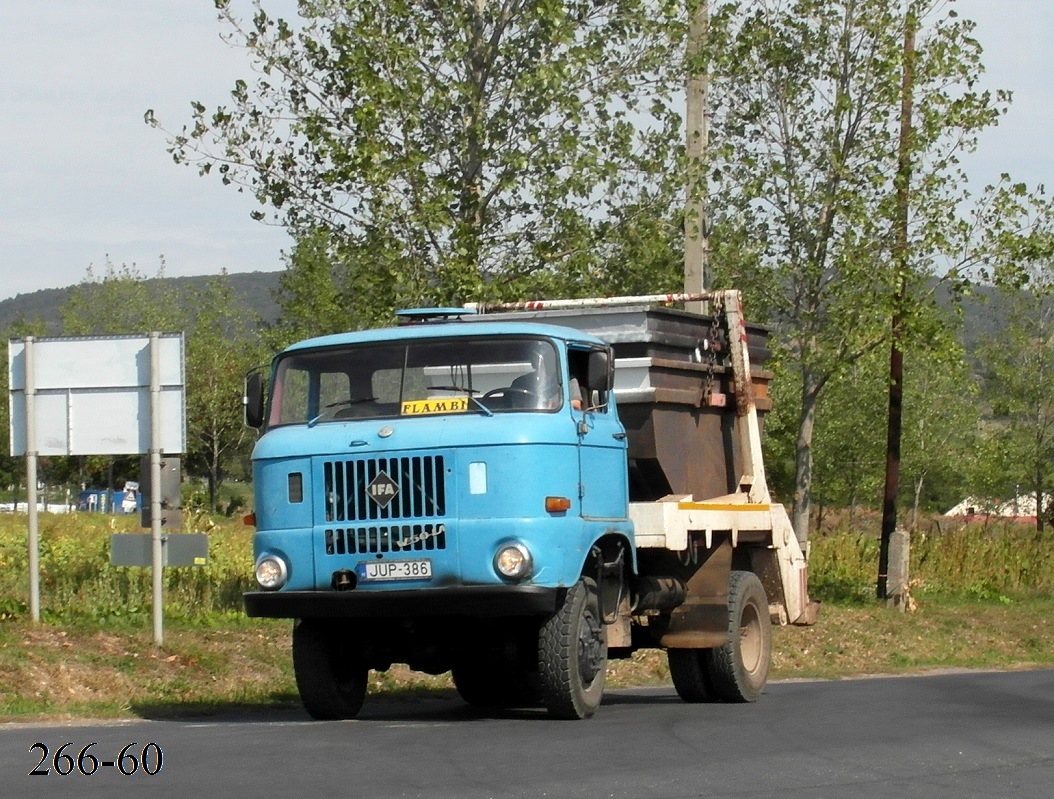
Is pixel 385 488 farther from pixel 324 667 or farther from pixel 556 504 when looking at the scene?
pixel 324 667

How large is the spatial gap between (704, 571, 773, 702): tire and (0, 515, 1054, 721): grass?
312 cm

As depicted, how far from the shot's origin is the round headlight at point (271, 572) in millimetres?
11641

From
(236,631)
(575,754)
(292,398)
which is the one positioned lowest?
(575,754)

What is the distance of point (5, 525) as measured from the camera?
30.5m

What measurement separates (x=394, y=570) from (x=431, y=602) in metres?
0.38

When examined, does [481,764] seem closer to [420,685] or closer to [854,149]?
[420,685]

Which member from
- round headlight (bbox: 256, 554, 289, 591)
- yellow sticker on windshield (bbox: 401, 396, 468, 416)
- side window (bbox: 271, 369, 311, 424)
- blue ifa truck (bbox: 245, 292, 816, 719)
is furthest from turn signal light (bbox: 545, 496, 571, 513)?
side window (bbox: 271, 369, 311, 424)

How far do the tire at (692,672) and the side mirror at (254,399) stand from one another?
4.02 m

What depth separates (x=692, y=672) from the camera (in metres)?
14.4

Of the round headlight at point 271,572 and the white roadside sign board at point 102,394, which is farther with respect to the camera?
the white roadside sign board at point 102,394

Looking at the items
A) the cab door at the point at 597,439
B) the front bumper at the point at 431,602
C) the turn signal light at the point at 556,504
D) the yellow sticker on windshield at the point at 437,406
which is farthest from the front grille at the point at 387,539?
the cab door at the point at 597,439

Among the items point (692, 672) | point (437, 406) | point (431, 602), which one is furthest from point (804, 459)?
point (431, 602)

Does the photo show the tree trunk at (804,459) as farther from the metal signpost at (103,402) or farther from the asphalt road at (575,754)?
the asphalt road at (575,754)

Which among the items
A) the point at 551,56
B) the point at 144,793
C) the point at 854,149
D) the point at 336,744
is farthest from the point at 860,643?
the point at 144,793
